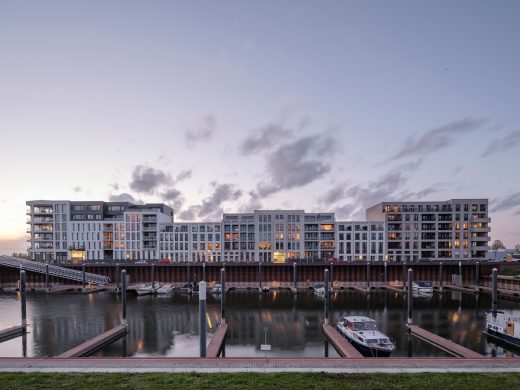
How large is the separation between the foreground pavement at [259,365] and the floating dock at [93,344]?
4.71m

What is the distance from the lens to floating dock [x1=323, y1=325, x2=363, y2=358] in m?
28.8

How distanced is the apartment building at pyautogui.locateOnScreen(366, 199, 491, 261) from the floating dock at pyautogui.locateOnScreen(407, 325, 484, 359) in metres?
91.7

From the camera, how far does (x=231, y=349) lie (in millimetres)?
33938

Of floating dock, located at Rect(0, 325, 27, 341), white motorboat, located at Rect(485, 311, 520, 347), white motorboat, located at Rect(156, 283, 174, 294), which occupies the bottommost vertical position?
white motorboat, located at Rect(156, 283, 174, 294)

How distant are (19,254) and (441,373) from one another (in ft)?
508

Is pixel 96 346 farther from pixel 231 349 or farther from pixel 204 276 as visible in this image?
pixel 204 276

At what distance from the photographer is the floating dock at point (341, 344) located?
28.8m

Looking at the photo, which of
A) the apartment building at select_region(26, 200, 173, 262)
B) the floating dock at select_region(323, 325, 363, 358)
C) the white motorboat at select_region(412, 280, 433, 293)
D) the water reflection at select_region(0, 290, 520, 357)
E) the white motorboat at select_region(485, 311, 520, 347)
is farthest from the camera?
the apartment building at select_region(26, 200, 173, 262)

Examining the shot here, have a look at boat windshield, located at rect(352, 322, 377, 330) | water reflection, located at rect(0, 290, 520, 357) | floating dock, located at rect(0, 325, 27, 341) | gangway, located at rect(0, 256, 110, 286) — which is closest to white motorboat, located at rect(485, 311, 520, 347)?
water reflection, located at rect(0, 290, 520, 357)

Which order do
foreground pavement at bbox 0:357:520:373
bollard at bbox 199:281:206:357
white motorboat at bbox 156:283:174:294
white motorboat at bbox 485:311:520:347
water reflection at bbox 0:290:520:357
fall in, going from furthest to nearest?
white motorboat at bbox 156:283:174:294 → white motorboat at bbox 485:311:520:347 → water reflection at bbox 0:290:520:357 → bollard at bbox 199:281:206:357 → foreground pavement at bbox 0:357:520:373

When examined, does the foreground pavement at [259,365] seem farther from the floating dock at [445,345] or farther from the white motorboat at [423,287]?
the white motorboat at [423,287]

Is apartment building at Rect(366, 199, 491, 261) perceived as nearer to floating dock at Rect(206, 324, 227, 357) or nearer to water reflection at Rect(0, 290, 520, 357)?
water reflection at Rect(0, 290, 520, 357)

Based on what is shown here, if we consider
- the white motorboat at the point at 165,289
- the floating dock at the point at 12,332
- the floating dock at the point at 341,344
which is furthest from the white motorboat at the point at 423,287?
the floating dock at the point at 12,332

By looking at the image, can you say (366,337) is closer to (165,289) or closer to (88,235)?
(165,289)
